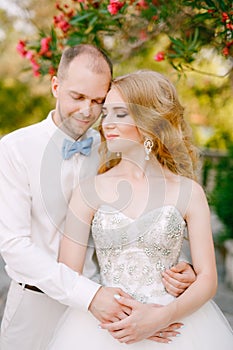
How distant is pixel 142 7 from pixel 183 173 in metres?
1.78

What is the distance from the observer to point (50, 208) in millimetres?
2178

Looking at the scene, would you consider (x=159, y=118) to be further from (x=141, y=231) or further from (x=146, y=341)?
(x=146, y=341)

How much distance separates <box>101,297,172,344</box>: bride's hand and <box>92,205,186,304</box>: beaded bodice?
0.13m

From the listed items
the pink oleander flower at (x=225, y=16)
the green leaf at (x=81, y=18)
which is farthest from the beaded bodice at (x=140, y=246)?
the green leaf at (x=81, y=18)

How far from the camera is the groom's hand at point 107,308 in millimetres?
1913

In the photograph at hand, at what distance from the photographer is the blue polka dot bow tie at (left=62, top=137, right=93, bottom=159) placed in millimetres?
2223

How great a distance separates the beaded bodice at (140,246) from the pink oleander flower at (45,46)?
7.27 feet

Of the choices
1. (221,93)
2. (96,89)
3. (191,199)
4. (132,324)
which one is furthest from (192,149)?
(221,93)

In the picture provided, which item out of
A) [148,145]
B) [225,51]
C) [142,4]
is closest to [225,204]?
[225,51]

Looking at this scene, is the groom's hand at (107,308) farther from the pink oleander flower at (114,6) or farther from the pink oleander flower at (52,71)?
the pink oleander flower at (52,71)

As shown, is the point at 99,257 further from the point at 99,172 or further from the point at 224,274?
the point at 224,274

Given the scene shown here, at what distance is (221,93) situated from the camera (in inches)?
250

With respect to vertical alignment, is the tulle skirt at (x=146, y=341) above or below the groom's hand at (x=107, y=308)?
below

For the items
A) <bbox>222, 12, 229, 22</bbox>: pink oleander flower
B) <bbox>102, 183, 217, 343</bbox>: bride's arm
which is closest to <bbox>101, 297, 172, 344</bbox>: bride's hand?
<bbox>102, 183, 217, 343</bbox>: bride's arm
